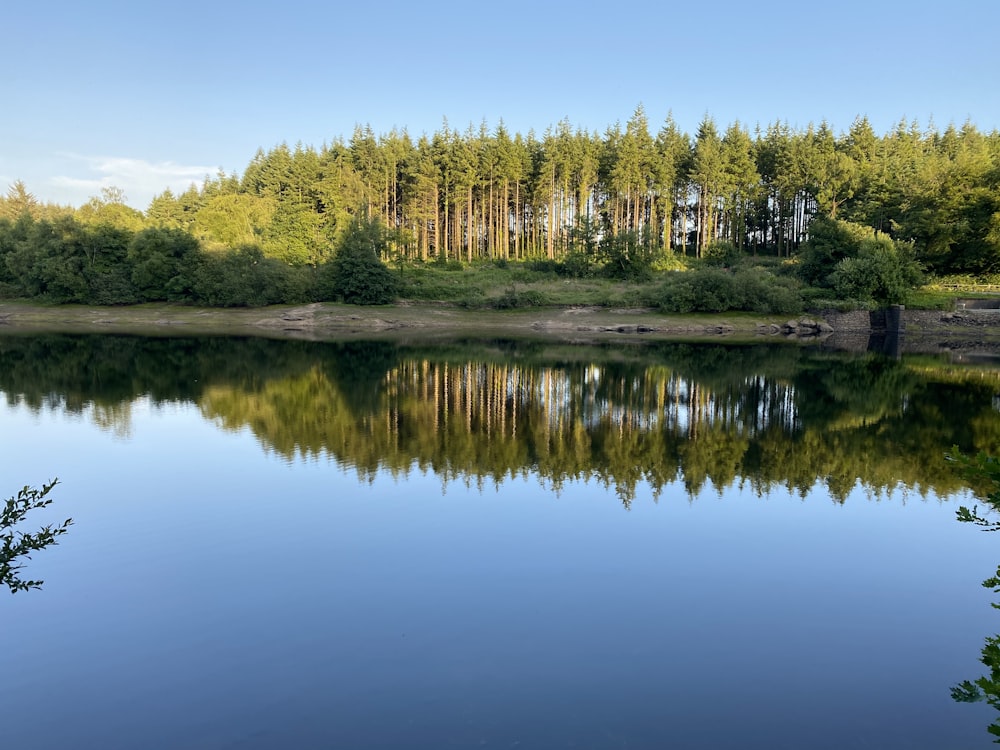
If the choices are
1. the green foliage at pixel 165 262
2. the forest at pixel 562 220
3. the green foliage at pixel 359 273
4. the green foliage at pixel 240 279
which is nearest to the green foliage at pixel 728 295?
the forest at pixel 562 220

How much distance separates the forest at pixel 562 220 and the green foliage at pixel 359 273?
0.16 metres

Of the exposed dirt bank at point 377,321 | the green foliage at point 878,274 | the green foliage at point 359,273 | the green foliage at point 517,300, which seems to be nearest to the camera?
the green foliage at point 878,274

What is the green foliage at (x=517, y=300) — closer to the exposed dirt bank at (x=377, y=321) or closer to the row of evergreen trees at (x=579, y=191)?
the exposed dirt bank at (x=377, y=321)

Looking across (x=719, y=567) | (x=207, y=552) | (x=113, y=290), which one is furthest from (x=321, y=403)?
(x=113, y=290)

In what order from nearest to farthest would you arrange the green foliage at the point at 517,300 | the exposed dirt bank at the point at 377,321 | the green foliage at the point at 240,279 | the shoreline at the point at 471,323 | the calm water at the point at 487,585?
the calm water at the point at 487,585 < the shoreline at the point at 471,323 < the exposed dirt bank at the point at 377,321 < the green foliage at the point at 517,300 < the green foliage at the point at 240,279

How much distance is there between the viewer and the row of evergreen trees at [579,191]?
80.6m

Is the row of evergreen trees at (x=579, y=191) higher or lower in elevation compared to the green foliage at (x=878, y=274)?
higher

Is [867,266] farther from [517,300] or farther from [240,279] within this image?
[240,279]

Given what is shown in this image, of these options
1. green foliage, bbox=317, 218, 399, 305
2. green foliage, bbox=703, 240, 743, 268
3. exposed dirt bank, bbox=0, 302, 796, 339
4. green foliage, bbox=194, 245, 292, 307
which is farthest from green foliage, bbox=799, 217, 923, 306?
green foliage, bbox=194, 245, 292, 307

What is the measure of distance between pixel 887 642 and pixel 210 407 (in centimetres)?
2359

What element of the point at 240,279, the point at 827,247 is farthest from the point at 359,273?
the point at 827,247

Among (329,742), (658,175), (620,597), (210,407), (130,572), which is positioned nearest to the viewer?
(329,742)

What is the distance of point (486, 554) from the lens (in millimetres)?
12422

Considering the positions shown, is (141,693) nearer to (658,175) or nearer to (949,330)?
(949,330)
